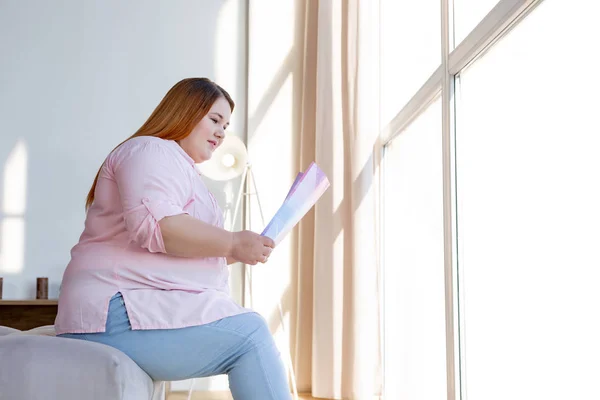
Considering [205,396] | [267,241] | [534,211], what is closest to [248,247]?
[267,241]

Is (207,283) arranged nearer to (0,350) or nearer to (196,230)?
(196,230)

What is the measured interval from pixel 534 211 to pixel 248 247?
2.50ft

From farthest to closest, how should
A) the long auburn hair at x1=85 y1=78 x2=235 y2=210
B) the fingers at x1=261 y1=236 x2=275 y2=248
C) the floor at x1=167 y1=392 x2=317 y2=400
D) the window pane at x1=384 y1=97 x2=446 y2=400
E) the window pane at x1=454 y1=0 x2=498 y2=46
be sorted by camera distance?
the floor at x1=167 y1=392 x2=317 y2=400, the window pane at x1=384 y1=97 x2=446 y2=400, the window pane at x1=454 y1=0 x2=498 y2=46, the long auburn hair at x1=85 y1=78 x2=235 y2=210, the fingers at x1=261 y1=236 x2=275 y2=248

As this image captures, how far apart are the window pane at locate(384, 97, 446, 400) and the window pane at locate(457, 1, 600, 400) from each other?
413 mm

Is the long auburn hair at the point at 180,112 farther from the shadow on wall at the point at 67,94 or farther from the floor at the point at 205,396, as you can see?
the shadow on wall at the point at 67,94

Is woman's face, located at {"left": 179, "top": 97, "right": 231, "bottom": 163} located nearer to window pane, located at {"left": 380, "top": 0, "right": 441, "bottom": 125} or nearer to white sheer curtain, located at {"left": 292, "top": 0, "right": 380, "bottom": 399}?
window pane, located at {"left": 380, "top": 0, "right": 441, "bottom": 125}

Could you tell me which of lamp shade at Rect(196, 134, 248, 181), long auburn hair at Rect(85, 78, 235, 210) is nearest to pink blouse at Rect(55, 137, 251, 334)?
long auburn hair at Rect(85, 78, 235, 210)

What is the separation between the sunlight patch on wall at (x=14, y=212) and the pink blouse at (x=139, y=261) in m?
2.91

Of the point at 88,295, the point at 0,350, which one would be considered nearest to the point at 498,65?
the point at 88,295

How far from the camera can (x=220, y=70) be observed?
14.9ft

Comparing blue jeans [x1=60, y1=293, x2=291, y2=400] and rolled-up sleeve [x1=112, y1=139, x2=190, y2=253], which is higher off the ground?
rolled-up sleeve [x1=112, y1=139, x2=190, y2=253]

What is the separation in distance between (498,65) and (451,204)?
0.57 metres

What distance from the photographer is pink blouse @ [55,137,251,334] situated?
148cm

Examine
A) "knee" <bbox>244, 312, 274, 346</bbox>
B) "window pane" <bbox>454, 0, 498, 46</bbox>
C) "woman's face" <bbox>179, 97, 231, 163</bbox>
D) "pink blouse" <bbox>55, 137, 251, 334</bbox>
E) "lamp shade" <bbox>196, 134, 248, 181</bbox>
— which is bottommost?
"knee" <bbox>244, 312, 274, 346</bbox>
